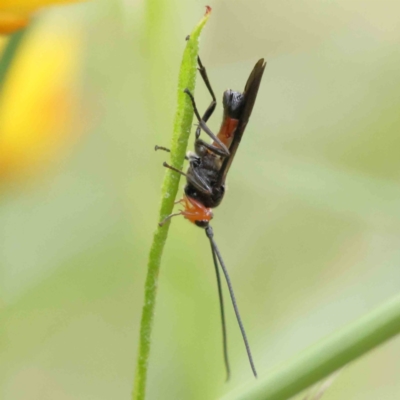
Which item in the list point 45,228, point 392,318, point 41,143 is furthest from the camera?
point 45,228

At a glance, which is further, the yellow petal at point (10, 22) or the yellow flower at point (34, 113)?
the yellow flower at point (34, 113)

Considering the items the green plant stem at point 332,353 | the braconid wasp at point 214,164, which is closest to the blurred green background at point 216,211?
the braconid wasp at point 214,164

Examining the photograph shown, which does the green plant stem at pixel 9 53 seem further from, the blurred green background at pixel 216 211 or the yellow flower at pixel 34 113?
the blurred green background at pixel 216 211

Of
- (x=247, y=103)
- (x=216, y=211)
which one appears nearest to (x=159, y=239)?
(x=247, y=103)

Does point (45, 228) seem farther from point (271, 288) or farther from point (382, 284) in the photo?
point (382, 284)

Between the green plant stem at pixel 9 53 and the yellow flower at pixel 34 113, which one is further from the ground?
the green plant stem at pixel 9 53

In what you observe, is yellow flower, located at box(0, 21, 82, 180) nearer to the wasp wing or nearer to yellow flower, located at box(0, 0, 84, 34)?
yellow flower, located at box(0, 0, 84, 34)

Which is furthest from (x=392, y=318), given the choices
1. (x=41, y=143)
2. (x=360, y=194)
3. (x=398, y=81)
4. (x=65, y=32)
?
(x=398, y=81)
